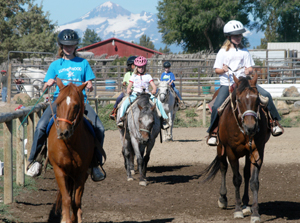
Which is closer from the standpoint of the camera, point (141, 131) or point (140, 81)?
point (141, 131)

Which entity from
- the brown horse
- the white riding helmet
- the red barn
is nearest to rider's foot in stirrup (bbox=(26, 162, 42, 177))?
the brown horse

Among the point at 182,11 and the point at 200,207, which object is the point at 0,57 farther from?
the point at 200,207

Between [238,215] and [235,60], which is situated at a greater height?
[235,60]

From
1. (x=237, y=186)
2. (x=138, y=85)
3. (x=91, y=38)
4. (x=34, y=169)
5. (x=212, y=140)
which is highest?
(x=91, y=38)

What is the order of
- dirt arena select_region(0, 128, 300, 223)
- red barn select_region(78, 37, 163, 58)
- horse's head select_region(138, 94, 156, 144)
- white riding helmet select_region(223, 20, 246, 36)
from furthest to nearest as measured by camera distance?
red barn select_region(78, 37, 163, 58)
horse's head select_region(138, 94, 156, 144)
white riding helmet select_region(223, 20, 246, 36)
dirt arena select_region(0, 128, 300, 223)

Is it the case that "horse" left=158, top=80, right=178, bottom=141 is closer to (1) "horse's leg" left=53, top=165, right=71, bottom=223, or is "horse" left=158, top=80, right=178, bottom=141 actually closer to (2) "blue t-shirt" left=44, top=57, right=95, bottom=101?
(2) "blue t-shirt" left=44, top=57, right=95, bottom=101

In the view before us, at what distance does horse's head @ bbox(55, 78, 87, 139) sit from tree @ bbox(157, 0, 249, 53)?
4831 cm

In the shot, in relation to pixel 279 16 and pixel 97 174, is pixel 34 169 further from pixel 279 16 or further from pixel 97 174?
pixel 279 16

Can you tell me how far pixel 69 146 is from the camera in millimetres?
4961

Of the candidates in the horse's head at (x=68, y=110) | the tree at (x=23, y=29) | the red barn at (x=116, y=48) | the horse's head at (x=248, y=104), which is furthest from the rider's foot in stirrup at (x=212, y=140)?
the red barn at (x=116, y=48)

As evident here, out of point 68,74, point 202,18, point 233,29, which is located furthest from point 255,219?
point 202,18

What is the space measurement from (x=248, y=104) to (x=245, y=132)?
1.34 ft

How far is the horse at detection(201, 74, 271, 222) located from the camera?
565cm

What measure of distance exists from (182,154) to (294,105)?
33.8ft
